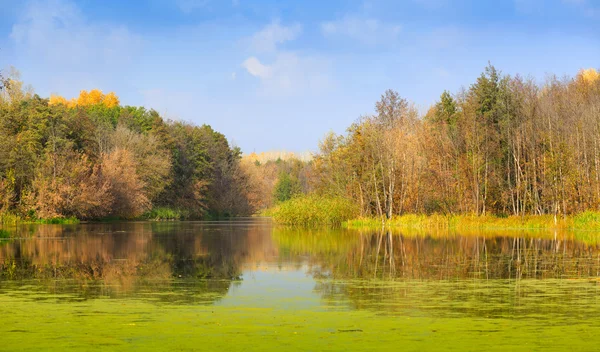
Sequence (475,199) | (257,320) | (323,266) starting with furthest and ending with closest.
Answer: (475,199) < (323,266) < (257,320)

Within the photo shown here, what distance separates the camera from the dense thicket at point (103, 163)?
54469 millimetres

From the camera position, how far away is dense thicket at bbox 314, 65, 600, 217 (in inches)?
1716

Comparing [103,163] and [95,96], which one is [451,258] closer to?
[103,163]

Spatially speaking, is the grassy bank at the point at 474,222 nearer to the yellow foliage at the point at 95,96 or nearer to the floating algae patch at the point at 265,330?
the floating algae patch at the point at 265,330

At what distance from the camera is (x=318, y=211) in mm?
47156

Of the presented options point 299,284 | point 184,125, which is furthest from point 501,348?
point 184,125

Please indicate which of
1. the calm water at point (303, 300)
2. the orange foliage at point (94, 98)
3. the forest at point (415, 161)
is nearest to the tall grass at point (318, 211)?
the forest at point (415, 161)

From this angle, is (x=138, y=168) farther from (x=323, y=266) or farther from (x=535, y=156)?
(x=323, y=266)

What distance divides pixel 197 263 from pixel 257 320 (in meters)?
10.5

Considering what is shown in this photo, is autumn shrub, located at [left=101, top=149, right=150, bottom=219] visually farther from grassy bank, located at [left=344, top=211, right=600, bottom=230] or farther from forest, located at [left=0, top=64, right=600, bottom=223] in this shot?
grassy bank, located at [left=344, top=211, right=600, bottom=230]

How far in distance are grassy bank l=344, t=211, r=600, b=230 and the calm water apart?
651 inches

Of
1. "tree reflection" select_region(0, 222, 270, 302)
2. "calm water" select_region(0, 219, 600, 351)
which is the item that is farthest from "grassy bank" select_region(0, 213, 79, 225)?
"calm water" select_region(0, 219, 600, 351)

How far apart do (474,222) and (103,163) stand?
3900 cm

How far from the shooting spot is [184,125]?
94938 mm
